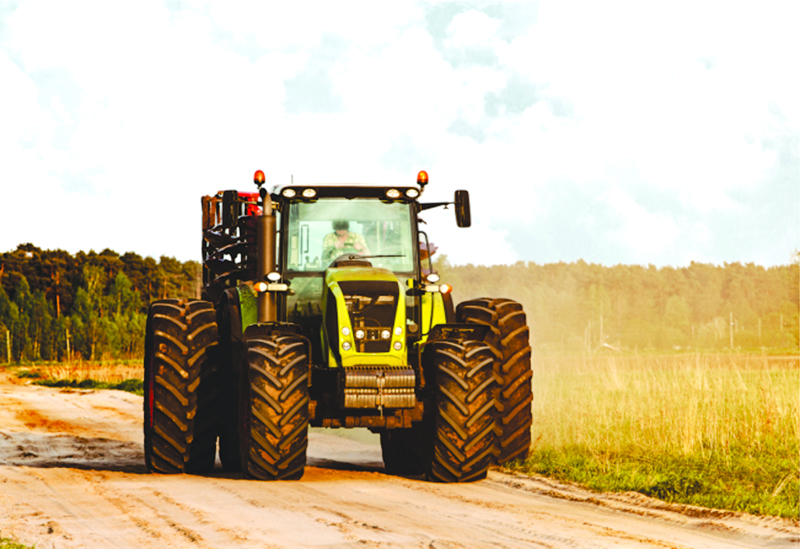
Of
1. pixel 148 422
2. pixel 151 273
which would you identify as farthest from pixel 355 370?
pixel 151 273

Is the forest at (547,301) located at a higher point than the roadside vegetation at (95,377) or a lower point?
higher

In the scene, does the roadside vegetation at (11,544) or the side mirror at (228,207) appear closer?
the roadside vegetation at (11,544)

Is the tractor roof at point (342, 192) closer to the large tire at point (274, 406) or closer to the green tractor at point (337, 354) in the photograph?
the green tractor at point (337, 354)

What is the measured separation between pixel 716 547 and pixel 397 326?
13.1 feet

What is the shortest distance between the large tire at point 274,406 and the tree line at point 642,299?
67201 millimetres

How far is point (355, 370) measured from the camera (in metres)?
9.32

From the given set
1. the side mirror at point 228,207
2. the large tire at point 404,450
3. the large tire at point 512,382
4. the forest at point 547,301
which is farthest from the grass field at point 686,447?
the forest at point 547,301

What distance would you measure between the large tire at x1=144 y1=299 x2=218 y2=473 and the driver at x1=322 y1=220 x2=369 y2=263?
168 centimetres

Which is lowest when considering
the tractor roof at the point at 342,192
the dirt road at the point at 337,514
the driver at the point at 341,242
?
the dirt road at the point at 337,514

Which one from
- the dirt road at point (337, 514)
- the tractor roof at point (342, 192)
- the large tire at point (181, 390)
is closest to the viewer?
the dirt road at point (337, 514)

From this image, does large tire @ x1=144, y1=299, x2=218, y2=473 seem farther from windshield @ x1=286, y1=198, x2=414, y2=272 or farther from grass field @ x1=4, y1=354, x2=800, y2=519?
grass field @ x1=4, y1=354, x2=800, y2=519

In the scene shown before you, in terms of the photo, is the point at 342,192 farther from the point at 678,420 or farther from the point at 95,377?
the point at 95,377

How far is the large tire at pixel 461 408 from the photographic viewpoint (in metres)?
9.45

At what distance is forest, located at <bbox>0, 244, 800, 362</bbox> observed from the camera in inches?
2415
